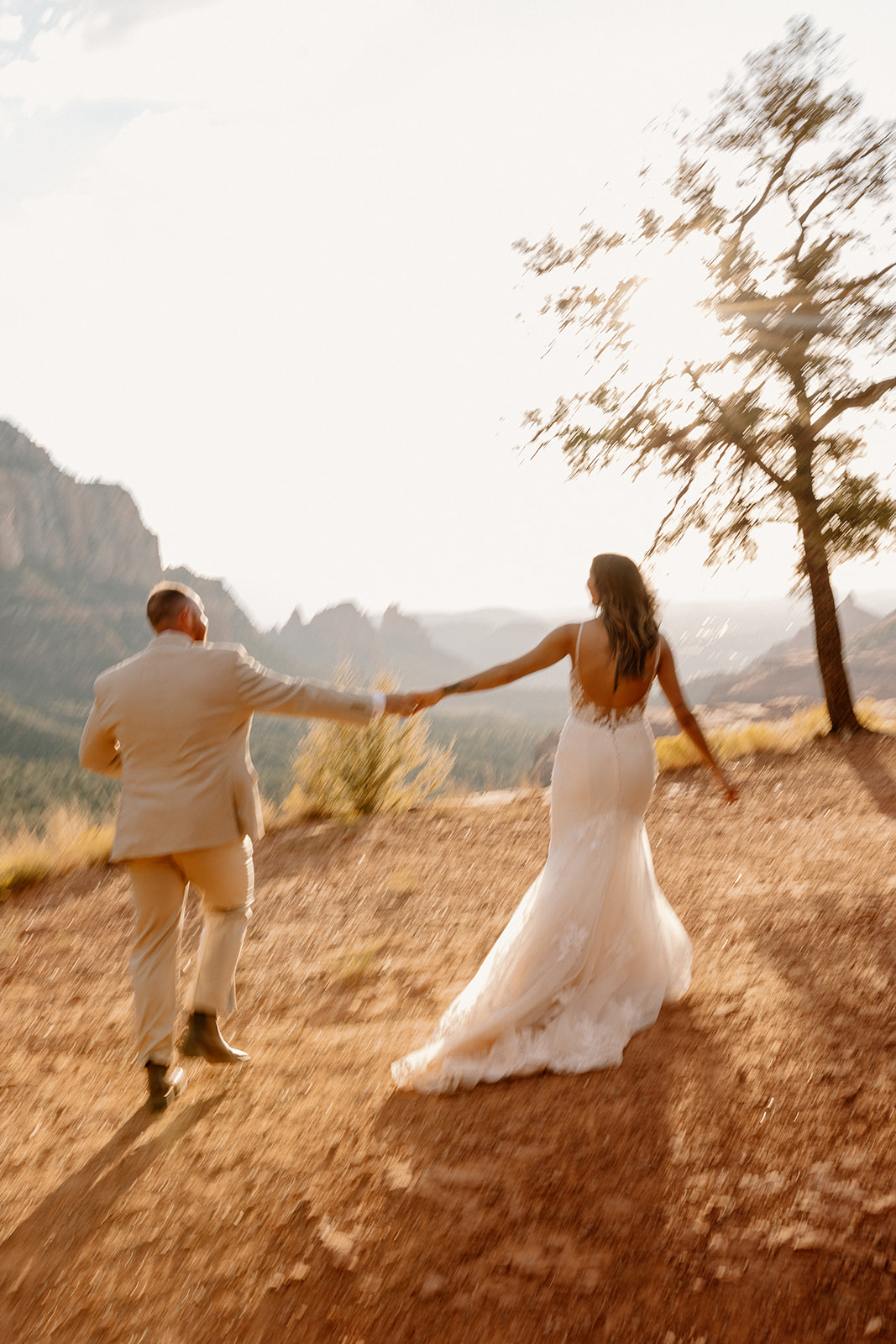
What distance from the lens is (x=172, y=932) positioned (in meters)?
3.59

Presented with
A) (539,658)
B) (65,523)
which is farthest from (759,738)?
(65,523)

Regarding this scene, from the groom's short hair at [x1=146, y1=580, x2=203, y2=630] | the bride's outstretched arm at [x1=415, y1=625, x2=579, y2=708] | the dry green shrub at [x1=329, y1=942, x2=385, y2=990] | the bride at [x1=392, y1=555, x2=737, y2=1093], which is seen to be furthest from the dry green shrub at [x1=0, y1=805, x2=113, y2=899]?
the bride at [x1=392, y1=555, x2=737, y2=1093]

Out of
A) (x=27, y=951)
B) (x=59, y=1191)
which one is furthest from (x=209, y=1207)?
(x=27, y=951)

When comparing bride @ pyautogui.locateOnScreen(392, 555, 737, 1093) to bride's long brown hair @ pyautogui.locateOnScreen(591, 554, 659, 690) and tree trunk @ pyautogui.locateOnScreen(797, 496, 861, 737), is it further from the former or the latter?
tree trunk @ pyautogui.locateOnScreen(797, 496, 861, 737)

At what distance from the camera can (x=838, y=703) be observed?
37.3 ft

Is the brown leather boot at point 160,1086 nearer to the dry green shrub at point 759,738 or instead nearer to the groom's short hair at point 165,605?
the groom's short hair at point 165,605

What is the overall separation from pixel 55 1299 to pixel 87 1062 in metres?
1.95

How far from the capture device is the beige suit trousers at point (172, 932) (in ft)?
11.5

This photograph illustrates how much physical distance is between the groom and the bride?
0.97 meters

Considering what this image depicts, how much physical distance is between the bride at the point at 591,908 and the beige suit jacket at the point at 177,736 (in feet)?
3.88

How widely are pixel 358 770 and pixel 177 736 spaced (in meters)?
5.92

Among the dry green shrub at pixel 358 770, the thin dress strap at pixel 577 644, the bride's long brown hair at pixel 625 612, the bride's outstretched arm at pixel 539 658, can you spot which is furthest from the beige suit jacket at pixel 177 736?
the dry green shrub at pixel 358 770

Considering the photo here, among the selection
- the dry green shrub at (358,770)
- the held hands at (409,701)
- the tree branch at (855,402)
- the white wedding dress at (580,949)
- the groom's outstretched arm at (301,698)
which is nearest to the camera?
the white wedding dress at (580,949)

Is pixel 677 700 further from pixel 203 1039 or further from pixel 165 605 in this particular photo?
pixel 203 1039
